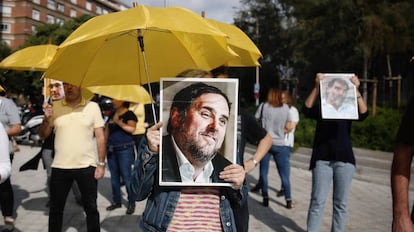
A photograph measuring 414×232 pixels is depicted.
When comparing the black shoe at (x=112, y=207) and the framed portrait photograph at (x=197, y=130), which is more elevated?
the framed portrait photograph at (x=197, y=130)

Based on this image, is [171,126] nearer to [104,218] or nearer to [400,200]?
[400,200]

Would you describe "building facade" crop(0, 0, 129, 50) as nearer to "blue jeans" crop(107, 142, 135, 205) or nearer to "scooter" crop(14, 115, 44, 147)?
"scooter" crop(14, 115, 44, 147)

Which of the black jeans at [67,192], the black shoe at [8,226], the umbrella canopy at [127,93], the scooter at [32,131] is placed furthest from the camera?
the scooter at [32,131]

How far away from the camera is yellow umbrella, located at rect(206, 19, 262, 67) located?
2.74 metres

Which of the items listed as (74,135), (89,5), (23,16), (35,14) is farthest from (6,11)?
(74,135)

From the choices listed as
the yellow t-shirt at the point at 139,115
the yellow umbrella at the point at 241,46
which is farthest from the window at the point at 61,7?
the yellow umbrella at the point at 241,46

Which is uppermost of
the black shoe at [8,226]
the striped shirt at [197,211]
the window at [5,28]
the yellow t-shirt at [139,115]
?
the window at [5,28]

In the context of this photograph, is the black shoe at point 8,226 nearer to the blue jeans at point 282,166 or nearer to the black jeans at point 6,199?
the black jeans at point 6,199

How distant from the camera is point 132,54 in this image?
9.92ft

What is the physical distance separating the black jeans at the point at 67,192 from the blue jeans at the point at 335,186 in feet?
7.68

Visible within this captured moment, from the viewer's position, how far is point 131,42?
296cm

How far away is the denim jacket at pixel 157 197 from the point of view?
242 cm

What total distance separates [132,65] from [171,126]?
35.5 inches

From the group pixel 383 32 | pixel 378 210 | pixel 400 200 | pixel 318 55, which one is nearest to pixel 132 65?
pixel 400 200
